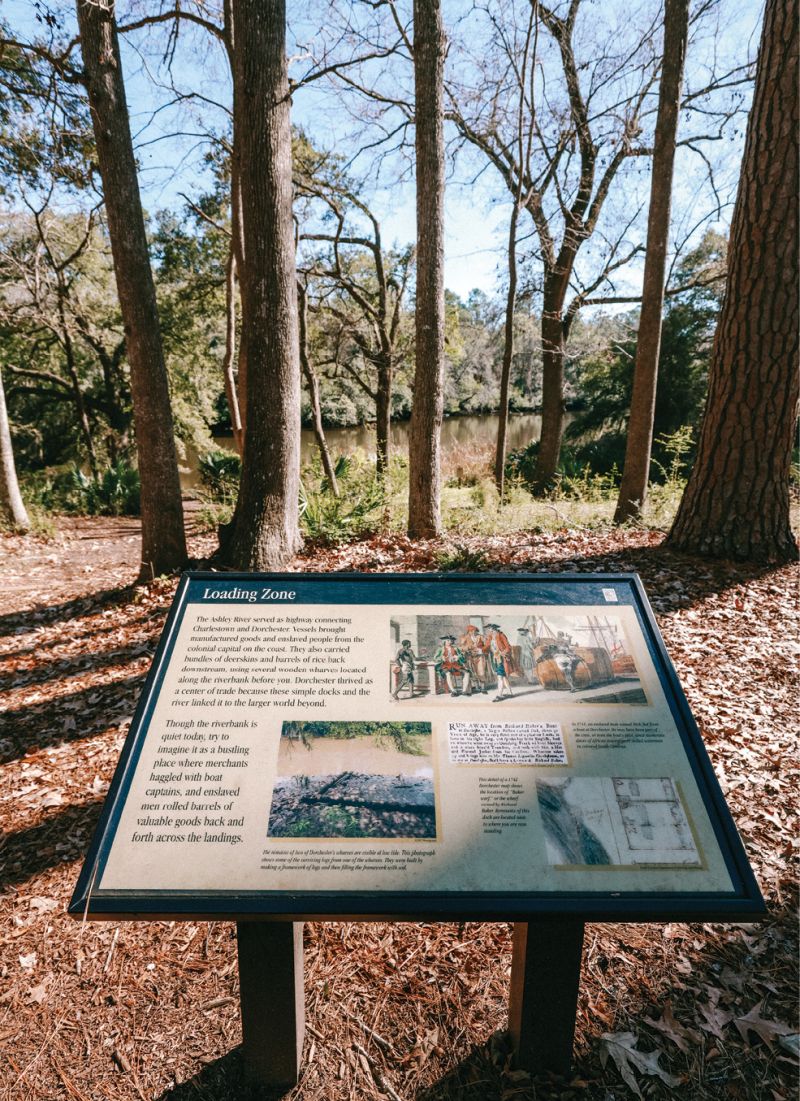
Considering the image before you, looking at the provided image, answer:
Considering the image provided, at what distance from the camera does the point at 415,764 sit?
1.71 meters

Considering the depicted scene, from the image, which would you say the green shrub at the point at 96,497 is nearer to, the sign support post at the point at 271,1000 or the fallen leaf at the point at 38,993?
the fallen leaf at the point at 38,993

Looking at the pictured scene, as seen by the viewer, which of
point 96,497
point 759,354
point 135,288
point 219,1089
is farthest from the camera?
point 96,497

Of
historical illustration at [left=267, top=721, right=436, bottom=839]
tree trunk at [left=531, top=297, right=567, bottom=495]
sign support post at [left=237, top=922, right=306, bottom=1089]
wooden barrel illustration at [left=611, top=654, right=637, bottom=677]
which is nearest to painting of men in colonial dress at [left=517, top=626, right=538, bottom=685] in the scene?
wooden barrel illustration at [left=611, top=654, right=637, bottom=677]

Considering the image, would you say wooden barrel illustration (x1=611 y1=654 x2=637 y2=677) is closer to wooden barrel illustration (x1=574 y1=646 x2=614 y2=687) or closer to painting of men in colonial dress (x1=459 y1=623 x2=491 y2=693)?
wooden barrel illustration (x1=574 y1=646 x2=614 y2=687)

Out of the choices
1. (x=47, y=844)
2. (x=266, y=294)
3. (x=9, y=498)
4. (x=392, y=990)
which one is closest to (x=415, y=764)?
(x=392, y=990)

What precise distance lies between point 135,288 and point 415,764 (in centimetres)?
596

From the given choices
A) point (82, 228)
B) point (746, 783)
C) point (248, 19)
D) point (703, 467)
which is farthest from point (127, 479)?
point (746, 783)

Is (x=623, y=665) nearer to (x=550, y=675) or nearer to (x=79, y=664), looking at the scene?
(x=550, y=675)

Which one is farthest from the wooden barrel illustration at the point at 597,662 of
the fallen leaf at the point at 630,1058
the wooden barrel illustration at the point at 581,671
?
the fallen leaf at the point at 630,1058

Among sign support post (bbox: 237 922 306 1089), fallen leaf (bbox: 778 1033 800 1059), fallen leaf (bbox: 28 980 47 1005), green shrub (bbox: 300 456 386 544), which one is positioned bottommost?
fallen leaf (bbox: 28 980 47 1005)

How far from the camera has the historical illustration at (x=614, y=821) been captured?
5.15 ft

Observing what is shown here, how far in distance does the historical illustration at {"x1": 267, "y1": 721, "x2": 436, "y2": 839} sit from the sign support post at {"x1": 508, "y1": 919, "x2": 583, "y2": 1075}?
0.59 m

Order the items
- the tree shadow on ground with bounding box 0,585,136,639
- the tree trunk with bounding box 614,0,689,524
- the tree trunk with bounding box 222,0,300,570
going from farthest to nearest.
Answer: the tree trunk with bounding box 614,0,689,524 → the tree shadow on ground with bounding box 0,585,136,639 → the tree trunk with bounding box 222,0,300,570

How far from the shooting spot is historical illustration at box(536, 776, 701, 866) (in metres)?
1.57
